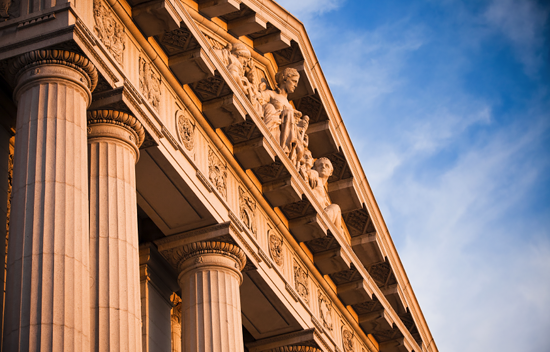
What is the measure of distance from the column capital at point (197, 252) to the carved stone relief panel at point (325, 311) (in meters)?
6.81

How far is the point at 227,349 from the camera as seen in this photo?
1959cm

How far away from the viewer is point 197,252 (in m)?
20.5

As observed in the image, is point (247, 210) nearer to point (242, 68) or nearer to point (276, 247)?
point (276, 247)

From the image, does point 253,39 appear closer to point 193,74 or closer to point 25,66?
point 193,74

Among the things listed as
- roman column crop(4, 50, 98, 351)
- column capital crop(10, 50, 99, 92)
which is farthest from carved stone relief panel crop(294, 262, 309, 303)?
column capital crop(10, 50, 99, 92)

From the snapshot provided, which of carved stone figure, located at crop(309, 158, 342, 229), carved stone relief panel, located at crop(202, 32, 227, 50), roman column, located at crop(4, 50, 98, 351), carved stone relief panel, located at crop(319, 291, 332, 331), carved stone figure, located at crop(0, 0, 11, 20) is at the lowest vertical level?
roman column, located at crop(4, 50, 98, 351)

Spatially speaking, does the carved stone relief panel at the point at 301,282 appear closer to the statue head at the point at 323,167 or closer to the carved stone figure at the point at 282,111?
the statue head at the point at 323,167

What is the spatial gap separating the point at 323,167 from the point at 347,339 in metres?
6.00

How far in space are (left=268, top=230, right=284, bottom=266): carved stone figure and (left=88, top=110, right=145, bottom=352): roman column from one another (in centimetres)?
724

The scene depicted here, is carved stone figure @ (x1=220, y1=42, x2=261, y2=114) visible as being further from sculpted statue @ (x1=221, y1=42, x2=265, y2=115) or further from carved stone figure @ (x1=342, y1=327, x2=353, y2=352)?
carved stone figure @ (x1=342, y1=327, x2=353, y2=352)

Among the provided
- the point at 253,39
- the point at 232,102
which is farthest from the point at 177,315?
the point at 253,39

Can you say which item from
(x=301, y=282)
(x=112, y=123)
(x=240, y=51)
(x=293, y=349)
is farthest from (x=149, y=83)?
(x=293, y=349)

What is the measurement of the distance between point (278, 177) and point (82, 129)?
29.7 ft

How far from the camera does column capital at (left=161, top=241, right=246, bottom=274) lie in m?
20.5
